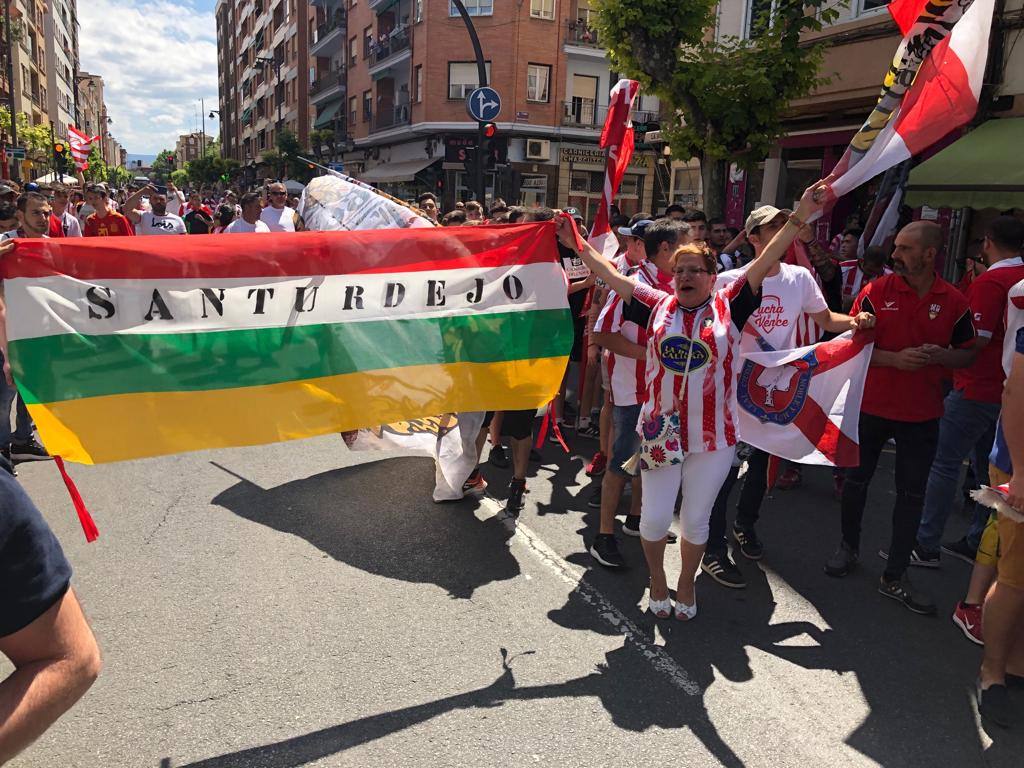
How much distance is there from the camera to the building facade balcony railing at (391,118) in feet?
120

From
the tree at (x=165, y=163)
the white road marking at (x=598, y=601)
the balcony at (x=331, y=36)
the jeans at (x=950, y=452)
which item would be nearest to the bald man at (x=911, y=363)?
the jeans at (x=950, y=452)

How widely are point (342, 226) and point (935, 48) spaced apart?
11.1 feet

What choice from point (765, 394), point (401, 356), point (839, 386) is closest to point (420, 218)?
point (401, 356)

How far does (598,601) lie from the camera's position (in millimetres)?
4102

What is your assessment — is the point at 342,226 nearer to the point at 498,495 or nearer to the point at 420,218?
the point at 420,218

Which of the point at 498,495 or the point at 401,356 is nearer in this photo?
the point at 401,356

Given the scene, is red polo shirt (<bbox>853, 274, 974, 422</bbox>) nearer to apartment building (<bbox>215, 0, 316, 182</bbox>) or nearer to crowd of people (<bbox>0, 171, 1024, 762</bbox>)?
crowd of people (<bbox>0, 171, 1024, 762</bbox>)

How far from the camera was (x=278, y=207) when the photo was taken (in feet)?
34.8

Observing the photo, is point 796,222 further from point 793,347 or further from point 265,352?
point 265,352

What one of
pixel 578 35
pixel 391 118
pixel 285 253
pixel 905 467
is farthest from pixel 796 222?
pixel 391 118

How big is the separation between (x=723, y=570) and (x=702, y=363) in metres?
1.44

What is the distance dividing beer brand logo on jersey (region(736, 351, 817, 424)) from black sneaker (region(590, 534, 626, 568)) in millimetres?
1081

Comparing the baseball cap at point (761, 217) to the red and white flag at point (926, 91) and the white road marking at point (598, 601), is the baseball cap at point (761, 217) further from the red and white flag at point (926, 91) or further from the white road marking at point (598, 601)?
the white road marking at point (598, 601)

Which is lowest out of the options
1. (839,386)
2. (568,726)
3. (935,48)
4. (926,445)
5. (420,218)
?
(568,726)
